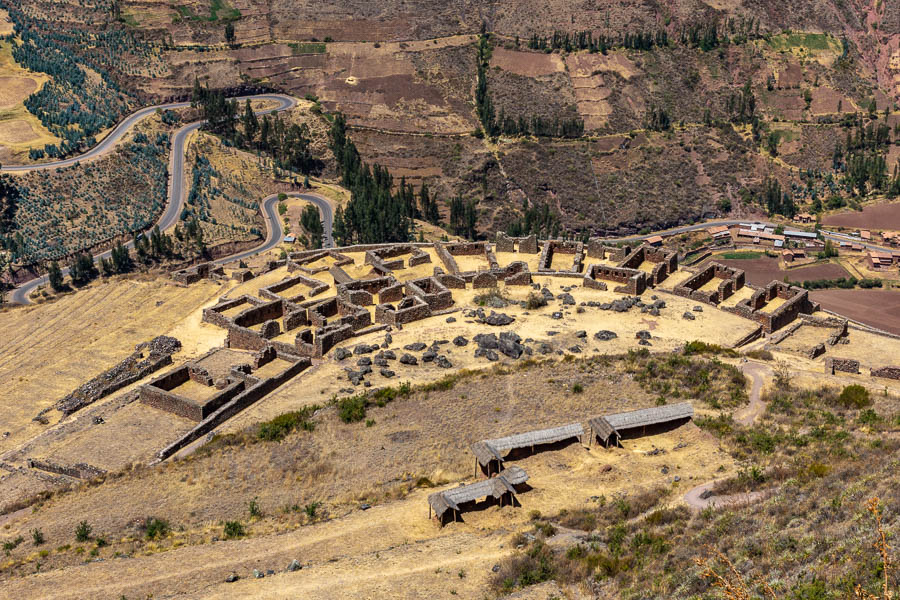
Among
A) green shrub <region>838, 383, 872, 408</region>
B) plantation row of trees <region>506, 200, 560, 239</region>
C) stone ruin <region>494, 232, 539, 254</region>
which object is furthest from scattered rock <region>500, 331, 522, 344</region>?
→ plantation row of trees <region>506, 200, 560, 239</region>

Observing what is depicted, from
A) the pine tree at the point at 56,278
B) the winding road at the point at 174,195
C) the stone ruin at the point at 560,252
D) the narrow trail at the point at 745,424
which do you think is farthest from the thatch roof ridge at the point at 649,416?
the pine tree at the point at 56,278

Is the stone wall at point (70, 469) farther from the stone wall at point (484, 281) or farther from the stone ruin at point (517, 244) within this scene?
the stone ruin at point (517, 244)

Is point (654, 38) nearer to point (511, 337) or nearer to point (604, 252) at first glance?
point (604, 252)

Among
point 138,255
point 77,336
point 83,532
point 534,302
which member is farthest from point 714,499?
point 138,255

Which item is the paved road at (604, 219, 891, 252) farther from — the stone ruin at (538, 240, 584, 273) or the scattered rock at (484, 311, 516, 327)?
the scattered rock at (484, 311, 516, 327)

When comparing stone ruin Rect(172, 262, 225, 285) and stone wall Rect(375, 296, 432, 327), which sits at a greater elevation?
stone wall Rect(375, 296, 432, 327)

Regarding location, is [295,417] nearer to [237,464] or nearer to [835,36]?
[237,464]
